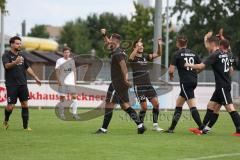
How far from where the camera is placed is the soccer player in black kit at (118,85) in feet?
43.8

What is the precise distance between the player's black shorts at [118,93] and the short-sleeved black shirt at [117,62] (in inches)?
6.1

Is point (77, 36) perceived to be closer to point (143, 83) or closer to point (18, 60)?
point (143, 83)

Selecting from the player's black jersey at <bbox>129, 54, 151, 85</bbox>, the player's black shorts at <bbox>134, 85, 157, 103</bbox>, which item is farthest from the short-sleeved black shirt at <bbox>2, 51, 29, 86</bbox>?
the player's black shorts at <bbox>134, 85, 157, 103</bbox>

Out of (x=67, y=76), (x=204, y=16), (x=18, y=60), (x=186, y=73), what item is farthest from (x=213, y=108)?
(x=204, y=16)

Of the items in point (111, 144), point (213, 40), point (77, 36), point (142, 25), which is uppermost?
point (77, 36)

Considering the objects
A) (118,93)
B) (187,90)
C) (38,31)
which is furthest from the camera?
(38,31)

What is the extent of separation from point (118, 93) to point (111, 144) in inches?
86.3

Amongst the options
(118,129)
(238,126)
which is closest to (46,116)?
(118,129)

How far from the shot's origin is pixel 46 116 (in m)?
19.5

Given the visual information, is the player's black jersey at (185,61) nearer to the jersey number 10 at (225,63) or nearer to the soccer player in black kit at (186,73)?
the soccer player in black kit at (186,73)

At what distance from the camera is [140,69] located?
15.1m

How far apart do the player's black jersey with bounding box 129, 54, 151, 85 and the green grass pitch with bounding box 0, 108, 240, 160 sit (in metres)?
1.21

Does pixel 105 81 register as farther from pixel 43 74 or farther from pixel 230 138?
pixel 230 138

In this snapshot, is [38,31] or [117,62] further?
[38,31]
